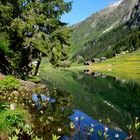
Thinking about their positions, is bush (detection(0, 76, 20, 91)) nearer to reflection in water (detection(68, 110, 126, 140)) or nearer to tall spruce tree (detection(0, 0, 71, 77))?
reflection in water (detection(68, 110, 126, 140))

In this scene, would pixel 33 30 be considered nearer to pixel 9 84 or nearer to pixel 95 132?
pixel 9 84

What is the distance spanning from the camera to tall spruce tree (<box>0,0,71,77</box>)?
52531 mm

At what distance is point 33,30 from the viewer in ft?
179

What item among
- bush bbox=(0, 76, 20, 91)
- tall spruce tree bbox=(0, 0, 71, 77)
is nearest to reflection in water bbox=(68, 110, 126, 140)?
bush bbox=(0, 76, 20, 91)

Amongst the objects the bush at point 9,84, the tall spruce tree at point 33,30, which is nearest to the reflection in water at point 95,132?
the bush at point 9,84

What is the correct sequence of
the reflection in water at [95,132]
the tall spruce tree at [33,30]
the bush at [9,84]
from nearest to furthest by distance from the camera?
1. the reflection in water at [95,132]
2. the bush at [9,84]
3. the tall spruce tree at [33,30]

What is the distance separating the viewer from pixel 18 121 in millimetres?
18547

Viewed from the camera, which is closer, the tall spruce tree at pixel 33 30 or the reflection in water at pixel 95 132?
the reflection in water at pixel 95 132

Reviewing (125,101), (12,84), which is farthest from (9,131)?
(125,101)

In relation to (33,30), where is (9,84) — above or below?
below

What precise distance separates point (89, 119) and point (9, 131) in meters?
13.1

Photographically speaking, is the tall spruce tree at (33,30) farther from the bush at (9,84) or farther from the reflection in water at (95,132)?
the reflection in water at (95,132)

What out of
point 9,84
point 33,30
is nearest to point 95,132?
point 9,84

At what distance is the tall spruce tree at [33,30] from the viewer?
52531 mm
